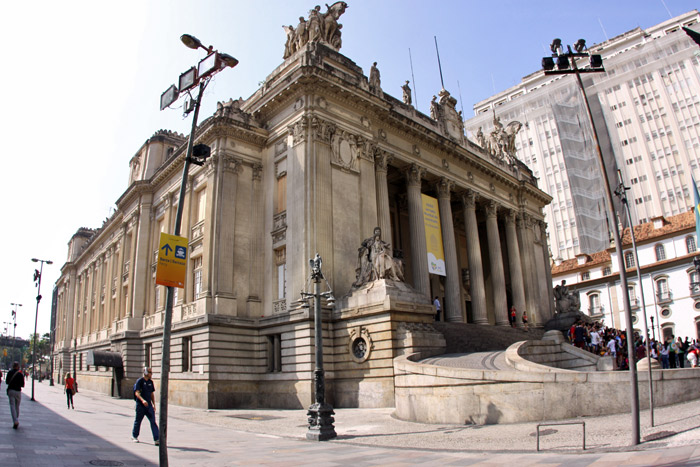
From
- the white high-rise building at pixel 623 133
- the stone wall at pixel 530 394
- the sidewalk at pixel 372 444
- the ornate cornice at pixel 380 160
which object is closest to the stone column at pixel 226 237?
the ornate cornice at pixel 380 160

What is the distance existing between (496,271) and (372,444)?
2872cm

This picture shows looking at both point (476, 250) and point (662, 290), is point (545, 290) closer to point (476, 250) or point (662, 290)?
point (476, 250)

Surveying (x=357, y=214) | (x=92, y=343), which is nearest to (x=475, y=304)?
(x=357, y=214)

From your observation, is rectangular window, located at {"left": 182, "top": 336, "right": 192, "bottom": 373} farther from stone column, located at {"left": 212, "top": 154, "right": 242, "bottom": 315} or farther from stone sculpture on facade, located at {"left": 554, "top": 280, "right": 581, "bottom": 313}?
stone sculpture on facade, located at {"left": 554, "top": 280, "right": 581, "bottom": 313}

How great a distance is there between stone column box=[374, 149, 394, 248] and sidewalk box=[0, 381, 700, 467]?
14549 mm

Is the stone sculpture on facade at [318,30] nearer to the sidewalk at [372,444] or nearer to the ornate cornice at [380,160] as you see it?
the ornate cornice at [380,160]

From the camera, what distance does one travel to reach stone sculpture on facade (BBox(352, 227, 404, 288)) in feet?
76.0

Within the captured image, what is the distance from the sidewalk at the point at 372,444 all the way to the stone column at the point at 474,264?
20313 millimetres

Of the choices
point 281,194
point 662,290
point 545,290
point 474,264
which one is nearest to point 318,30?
point 281,194

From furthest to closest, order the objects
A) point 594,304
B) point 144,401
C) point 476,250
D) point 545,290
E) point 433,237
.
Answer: point 594,304
point 545,290
point 476,250
point 433,237
point 144,401

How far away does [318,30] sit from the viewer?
1206 inches

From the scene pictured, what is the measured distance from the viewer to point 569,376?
544 inches

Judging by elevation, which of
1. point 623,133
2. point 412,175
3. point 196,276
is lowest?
point 196,276

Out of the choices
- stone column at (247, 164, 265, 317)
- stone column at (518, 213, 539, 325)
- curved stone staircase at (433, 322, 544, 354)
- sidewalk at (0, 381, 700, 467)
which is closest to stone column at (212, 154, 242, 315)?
stone column at (247, 164, 265, 317)
